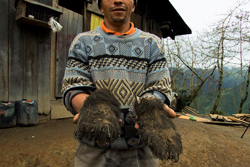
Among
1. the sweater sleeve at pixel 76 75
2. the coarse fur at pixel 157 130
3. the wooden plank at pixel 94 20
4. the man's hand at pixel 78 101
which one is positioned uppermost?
the wooden plank at pixel 94 20

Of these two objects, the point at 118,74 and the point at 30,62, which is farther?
the point at 30,62

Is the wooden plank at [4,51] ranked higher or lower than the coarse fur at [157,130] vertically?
higher

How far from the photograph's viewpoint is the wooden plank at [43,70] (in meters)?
3.79

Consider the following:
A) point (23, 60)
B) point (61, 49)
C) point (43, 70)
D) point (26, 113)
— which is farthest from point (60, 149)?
point (61, 49)

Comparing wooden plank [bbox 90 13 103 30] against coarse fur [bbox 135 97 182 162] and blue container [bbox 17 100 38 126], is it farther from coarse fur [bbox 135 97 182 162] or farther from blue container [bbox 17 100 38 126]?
coarse fur [bbox 135 97 182 162]

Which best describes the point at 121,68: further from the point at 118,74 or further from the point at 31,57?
the point at 31,57

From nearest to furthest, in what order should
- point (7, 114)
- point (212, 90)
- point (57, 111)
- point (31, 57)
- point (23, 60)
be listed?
point (7, 114) < point (23, 60) < point (31, 57) < point (57, 111) < point (212, 90)

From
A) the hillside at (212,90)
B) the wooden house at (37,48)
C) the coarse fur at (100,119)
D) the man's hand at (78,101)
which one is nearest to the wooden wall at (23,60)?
the wooden house at (37,48)

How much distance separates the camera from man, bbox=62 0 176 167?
1.03 meters

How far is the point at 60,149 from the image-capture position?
2656 mm

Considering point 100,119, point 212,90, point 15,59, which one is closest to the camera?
point 100,119

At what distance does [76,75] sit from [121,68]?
28cm

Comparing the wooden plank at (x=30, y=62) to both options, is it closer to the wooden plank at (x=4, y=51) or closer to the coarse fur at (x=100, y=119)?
the wooden plank at (x=4, y=51)

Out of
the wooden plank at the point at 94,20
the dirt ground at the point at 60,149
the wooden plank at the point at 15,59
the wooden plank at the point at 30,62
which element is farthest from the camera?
the wooden plank at the point at 94,20
